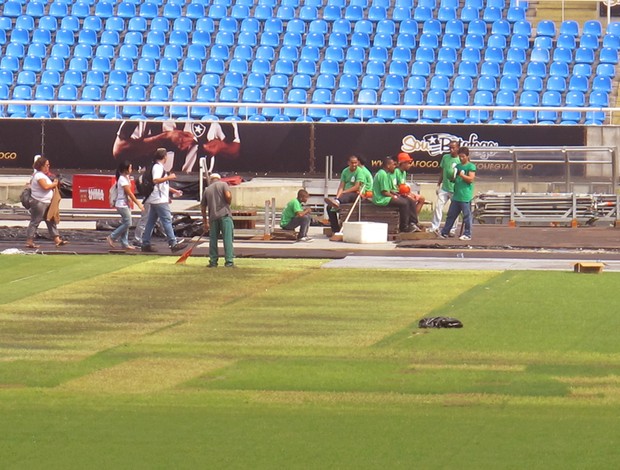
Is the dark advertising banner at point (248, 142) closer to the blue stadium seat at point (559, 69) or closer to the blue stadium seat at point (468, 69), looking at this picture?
the blue stadium seat at point (559, 69)

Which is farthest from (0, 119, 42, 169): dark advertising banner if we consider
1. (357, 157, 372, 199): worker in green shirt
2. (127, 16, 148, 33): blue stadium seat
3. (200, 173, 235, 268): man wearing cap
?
(200, 173, 235, 268): man wearing cap

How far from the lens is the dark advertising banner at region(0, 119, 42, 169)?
1629 inches

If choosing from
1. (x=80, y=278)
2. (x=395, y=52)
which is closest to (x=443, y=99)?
(x=395, y=52)

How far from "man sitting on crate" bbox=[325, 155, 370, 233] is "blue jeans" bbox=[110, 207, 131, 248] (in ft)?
16.2

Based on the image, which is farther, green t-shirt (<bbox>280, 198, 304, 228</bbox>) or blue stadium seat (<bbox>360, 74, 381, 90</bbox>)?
blue stadium seat (<bbox>360, 74, 381, 90</bbox>)

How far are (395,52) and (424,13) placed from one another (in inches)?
88.8

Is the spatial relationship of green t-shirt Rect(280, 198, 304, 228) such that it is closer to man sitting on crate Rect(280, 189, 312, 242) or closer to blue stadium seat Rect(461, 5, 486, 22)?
man sitting on crate Rect(280, 189, 312, 242)

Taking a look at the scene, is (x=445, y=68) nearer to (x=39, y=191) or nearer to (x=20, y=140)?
(x=20, y=140)

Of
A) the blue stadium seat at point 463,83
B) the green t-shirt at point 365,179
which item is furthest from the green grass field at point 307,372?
the blue stadium seat at point 463,83

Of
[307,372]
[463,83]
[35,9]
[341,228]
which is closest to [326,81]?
[463,83]

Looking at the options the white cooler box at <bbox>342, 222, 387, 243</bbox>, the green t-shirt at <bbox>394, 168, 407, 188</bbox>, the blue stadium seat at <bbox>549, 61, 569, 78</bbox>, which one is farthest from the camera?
the blue stadium seat at <bbox>549, 61, 569, 78</bbox>

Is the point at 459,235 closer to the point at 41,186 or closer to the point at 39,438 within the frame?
the point at 41,186

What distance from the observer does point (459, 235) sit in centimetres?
3122

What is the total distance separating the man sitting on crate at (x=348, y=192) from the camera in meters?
31.6
